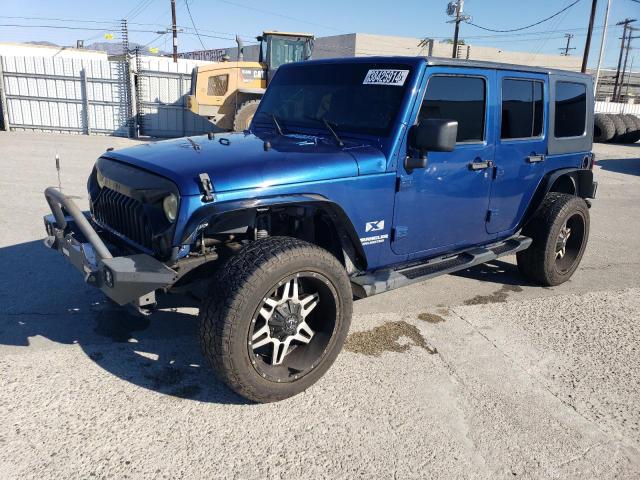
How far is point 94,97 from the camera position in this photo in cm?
1675

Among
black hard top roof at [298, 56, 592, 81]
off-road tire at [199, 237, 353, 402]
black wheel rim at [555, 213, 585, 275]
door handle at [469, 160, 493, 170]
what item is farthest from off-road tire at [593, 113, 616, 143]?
off-road tire at [199, 237, 353, 402]

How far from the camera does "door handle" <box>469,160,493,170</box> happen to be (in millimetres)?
3918

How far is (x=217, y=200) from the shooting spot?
273 cm

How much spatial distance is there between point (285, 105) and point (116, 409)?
259 cm

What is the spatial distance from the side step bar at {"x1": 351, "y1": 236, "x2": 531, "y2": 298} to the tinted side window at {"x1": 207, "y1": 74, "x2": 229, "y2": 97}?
12.2 metres

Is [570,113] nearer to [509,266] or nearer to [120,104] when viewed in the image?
[509,266]

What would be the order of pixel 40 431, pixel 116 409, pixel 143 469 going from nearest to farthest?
1. pixel 143 469
2. pixel 40 431
3. pixel 116 409

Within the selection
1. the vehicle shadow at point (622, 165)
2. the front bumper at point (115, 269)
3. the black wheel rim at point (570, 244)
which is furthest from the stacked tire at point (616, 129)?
the front bumper at point (115, 269)

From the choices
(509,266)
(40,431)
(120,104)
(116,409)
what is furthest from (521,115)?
(120,104)

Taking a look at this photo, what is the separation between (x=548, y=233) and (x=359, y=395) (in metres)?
2.62

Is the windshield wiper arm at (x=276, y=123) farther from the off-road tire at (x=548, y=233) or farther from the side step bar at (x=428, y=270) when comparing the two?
the off-road tire at (x=548, y=233)

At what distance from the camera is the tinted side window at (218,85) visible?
49.4ft

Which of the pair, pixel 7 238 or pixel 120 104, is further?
pixel 120 104

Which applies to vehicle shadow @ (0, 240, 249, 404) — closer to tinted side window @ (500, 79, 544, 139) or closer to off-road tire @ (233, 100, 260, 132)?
tinted side window @ (500, 79, 544, 139)
